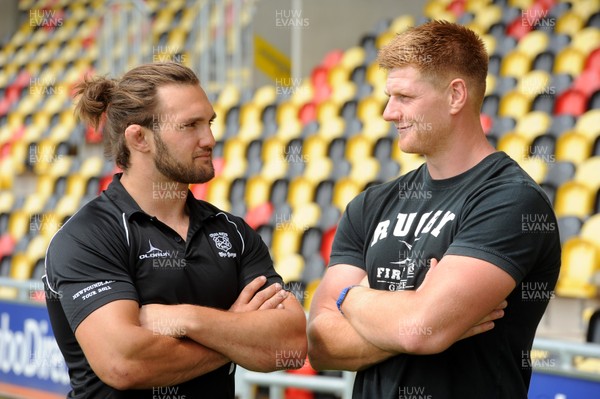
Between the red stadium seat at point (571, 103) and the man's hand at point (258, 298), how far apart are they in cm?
519

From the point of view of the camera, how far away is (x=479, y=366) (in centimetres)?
235

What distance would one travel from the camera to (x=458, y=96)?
97.5 inches

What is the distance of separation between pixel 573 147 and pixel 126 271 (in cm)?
511

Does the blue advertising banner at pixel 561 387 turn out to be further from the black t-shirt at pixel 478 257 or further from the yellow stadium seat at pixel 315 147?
the yellow stadium seat at pixel 315 147

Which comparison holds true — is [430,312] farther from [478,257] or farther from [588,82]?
[588,82]

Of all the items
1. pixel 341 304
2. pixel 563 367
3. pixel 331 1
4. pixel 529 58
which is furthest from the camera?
pixel 331 1

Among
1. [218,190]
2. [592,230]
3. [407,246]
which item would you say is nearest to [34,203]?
[218,190]

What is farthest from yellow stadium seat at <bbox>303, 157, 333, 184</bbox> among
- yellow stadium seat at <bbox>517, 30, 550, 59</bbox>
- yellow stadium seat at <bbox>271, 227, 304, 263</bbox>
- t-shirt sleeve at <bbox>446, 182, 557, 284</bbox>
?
t-shirt sleeve at <bbox>446, 182, 557, 284</bbox>

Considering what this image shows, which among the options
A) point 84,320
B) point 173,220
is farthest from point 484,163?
point 84,320

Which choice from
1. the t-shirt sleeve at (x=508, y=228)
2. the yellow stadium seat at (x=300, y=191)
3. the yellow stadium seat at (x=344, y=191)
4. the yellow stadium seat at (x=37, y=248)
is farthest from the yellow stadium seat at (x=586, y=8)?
the t-shirt sleeve at (x=508, y=228)

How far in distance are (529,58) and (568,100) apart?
974mm

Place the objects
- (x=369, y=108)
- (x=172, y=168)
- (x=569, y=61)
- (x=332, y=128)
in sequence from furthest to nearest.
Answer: (x=369, y=108), (x=332, y=128), (x=569, y=61), (x=172, y=168)

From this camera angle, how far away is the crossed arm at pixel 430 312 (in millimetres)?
2268

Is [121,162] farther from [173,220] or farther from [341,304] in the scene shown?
[341,304]
